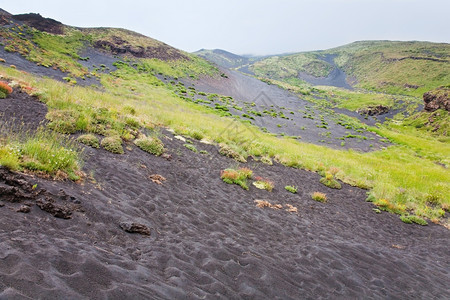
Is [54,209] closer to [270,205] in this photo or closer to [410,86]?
[270,205]

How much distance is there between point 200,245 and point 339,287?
339 centimetres

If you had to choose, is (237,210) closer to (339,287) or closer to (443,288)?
(339,287)

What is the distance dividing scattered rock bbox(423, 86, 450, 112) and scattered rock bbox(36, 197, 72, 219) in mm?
79540

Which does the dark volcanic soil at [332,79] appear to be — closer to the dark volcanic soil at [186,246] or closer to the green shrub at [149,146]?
the green shrub at [149,146]

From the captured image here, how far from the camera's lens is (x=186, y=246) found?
5738 millimetres

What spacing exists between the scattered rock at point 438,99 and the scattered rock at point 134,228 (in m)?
78.2

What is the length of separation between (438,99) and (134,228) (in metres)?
81.8

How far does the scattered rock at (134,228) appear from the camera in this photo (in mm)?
5704

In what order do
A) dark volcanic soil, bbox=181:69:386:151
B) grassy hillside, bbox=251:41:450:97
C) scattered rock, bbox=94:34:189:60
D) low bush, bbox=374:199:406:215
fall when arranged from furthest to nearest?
grassy hillside, bbox=251:41:450:97
scattered rock, bbox=94:34:189:60
dark volcanic soil, bbox=181:69:386:151
low bush, bbox=374:199:406:215

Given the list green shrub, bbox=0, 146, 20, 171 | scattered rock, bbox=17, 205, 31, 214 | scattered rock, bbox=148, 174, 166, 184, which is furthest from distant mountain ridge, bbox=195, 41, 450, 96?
scattered rock, bbox=17, 205, 31, 214

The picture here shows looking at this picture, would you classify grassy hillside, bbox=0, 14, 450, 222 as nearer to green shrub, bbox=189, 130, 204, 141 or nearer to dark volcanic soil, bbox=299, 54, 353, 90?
green shrub, bbox=189, 130, 204, 141

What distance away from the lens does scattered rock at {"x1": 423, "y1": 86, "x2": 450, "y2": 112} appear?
200 ft

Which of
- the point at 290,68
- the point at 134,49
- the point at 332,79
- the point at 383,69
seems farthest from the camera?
the point at 290,68

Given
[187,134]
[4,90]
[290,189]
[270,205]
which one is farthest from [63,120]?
[290,189]
